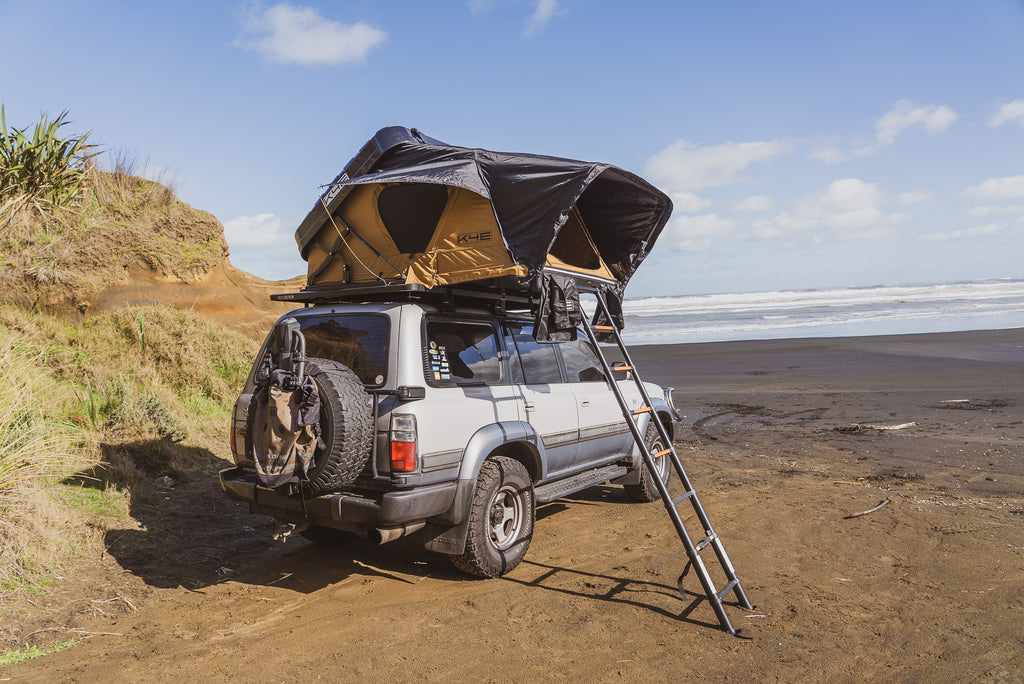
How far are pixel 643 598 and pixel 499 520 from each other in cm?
119

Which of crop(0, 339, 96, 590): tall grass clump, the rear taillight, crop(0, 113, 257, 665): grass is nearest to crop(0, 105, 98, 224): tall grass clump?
crop(0, 113, 257, 665): grass

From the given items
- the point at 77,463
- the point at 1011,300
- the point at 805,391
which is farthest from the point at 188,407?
the point at 1011,300

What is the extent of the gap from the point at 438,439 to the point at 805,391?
1249 centimetres

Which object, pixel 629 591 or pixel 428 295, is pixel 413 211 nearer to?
pixel 428 295

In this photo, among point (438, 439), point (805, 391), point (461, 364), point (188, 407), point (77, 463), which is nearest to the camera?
point (438, 439)

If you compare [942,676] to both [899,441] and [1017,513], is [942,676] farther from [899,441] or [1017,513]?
[899,441]

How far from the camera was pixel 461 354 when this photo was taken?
4805 mm

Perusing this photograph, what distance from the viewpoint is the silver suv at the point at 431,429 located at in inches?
159

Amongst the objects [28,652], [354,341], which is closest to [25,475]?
[28,652]

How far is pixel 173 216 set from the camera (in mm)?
11695

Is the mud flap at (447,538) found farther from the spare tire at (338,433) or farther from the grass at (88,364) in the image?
the grass at (88,364)

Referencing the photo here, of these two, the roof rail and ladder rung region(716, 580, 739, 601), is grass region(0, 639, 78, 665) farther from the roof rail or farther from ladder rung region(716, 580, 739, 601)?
ladder rung region(716, 580, 739, 601)

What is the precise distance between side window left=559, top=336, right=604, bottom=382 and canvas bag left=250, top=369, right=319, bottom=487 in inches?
106

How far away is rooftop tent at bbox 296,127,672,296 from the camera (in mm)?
4801
